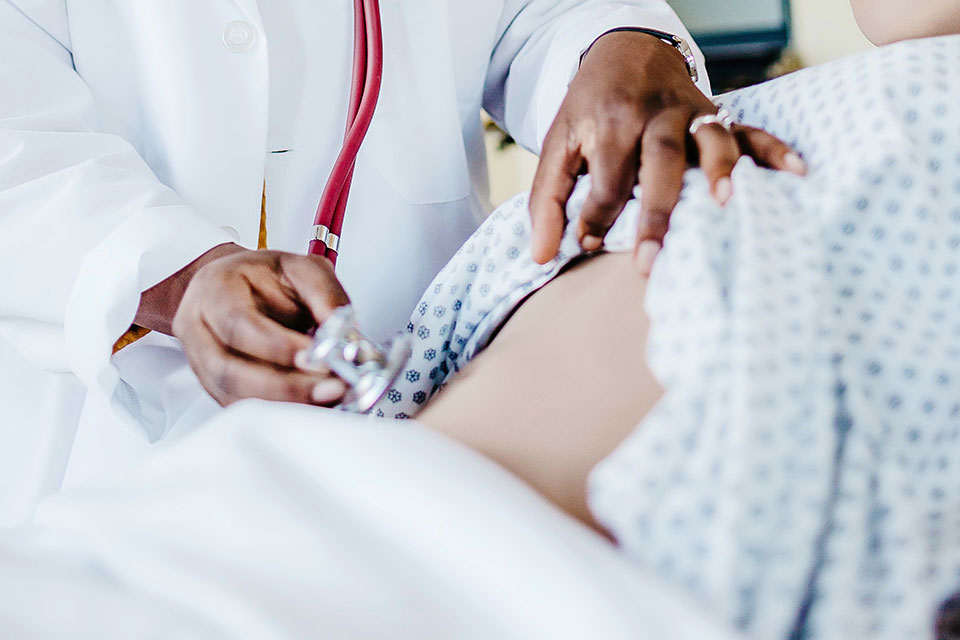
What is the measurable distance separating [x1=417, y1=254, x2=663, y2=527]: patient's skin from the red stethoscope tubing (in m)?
0.19

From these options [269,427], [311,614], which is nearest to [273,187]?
[269,427]

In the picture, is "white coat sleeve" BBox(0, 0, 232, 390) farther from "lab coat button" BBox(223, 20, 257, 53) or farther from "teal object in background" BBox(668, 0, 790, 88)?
"teal object in background" BBox(668, 0, 790, 88)

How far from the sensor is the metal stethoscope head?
1.45ft

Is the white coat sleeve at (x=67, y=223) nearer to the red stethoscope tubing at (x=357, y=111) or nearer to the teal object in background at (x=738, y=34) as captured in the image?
the red stethoscope tubing at (x=357, y=111)

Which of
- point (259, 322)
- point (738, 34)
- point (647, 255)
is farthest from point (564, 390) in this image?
point (738, 34)

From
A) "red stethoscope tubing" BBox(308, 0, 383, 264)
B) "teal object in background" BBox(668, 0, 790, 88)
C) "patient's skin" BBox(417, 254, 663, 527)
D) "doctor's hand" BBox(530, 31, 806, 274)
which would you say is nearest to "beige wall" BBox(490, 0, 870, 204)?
"teal object in background" BBox(668, 0, 790, 88)

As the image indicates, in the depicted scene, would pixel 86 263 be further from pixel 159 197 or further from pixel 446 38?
pixel 446 38

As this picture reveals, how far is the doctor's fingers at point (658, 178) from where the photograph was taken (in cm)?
49

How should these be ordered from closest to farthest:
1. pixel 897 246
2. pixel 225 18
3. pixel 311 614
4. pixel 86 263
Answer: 1. pixel 311 614
2. pixel 897 246
3. pixel 86 263
4. pixel 225 18

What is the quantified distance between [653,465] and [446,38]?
60 cm

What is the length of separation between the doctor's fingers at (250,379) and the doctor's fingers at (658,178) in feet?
0.69

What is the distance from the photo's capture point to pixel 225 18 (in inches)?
28.8

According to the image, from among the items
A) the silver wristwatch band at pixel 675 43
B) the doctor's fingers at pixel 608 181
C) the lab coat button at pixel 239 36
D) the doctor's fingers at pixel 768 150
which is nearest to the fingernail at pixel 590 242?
the doctor's fingers at pixel 608 181

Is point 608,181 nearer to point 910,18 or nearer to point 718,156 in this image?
point 718,156
